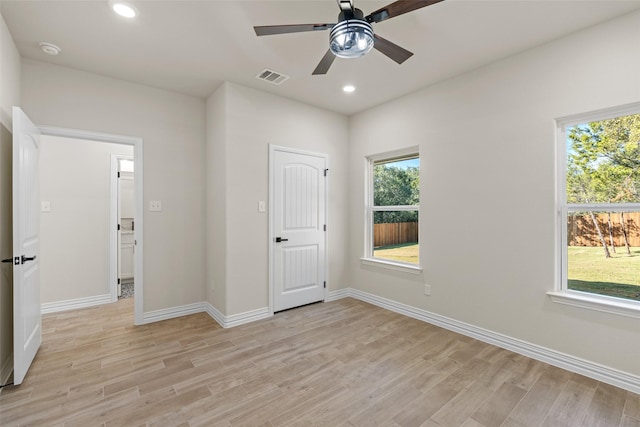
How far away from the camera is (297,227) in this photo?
3.95 metres

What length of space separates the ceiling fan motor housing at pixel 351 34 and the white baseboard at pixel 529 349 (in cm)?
280

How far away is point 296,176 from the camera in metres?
3.93

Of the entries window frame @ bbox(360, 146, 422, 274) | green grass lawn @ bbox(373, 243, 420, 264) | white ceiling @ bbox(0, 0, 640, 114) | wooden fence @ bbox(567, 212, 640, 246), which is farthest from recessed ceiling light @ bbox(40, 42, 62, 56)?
wooden fence @ bbox(567, 212, 640, 246)

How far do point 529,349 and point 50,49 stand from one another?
4987 millimetres

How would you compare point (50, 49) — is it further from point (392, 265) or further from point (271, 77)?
point (392, 265)

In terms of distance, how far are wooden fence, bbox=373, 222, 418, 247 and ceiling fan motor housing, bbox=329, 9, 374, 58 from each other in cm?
237

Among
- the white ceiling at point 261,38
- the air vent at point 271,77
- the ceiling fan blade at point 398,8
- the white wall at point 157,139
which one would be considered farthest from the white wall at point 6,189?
the ceiling fan blade at point 398,8

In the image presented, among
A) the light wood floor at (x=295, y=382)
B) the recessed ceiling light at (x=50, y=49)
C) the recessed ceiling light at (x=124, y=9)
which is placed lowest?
the light wood floor at (x=295, y=382)

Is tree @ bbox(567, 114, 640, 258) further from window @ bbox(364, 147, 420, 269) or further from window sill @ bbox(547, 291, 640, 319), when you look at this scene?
window @ bbox(364, 147, 420, 269)

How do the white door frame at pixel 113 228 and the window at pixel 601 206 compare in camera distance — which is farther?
the white door frame at pixel 113 228

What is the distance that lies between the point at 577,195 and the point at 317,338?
2.65 m

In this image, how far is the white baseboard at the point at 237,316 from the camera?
10.8 feet

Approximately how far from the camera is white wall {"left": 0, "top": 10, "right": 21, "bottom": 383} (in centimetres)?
225

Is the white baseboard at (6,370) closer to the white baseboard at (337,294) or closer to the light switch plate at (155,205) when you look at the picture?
the light switch plate at (155,205)
